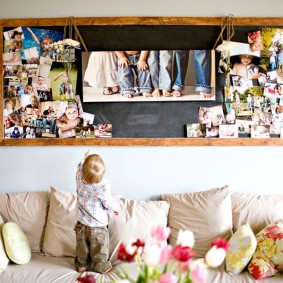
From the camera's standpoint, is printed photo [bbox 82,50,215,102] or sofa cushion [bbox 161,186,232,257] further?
printed photo [bbox 82,50,215,102]

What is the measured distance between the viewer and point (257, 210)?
2719 millimetres

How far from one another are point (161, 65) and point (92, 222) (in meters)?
1.36

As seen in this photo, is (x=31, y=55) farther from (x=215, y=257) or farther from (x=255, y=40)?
(x=215, y=257)

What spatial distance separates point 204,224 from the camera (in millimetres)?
2705

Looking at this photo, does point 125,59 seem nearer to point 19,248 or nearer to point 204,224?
point 204,224

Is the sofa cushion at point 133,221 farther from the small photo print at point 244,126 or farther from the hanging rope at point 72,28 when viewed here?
the hanging rope at point 72,28

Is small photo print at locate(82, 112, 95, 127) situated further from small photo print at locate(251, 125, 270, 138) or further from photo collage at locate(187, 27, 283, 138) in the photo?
small photo print at locate(251, 125, 270, 138)

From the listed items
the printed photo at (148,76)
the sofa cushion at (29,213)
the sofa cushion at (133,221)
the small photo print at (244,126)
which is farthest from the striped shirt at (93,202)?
the small photo print at (244,126)

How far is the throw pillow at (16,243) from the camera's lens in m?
2.49

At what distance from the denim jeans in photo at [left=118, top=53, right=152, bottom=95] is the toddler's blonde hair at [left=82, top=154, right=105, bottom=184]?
83 centimetres

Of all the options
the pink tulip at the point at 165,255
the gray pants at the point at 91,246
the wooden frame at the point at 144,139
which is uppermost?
the wooden frame at the point at 144,139

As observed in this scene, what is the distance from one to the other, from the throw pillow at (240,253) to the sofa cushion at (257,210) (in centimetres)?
31

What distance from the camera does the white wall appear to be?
3.06 m

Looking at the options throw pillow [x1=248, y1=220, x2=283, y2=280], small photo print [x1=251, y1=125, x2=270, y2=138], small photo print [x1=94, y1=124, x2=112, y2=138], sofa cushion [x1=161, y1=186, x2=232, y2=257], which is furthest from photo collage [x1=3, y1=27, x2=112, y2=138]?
throw pillow [x1=248, y1=220, x2=283, y2=280]
